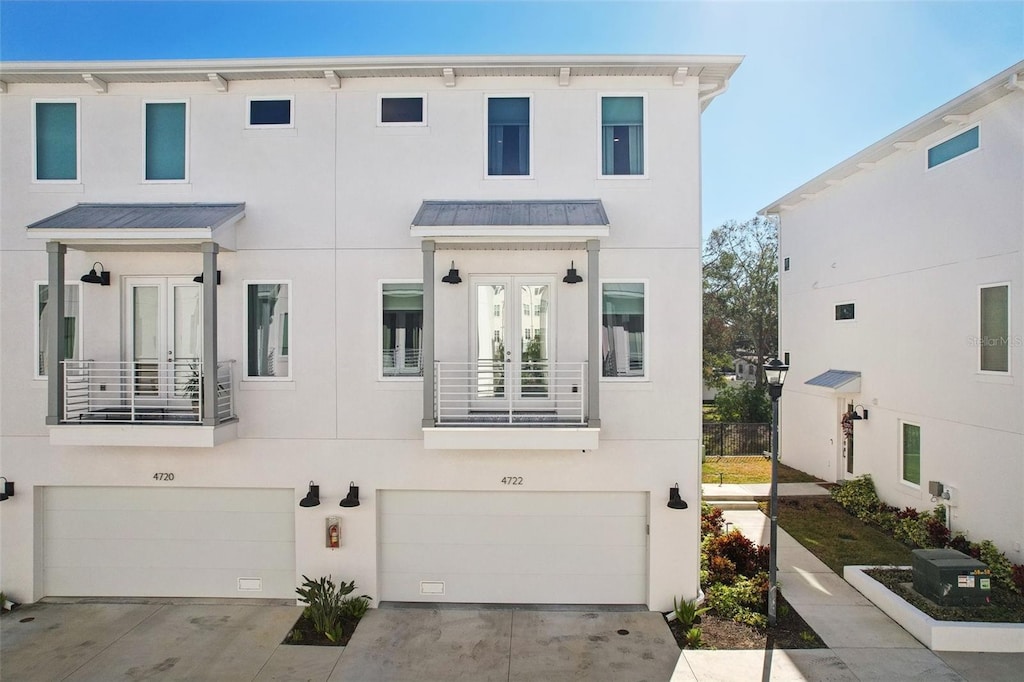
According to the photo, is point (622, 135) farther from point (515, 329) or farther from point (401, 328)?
point (401, 328)

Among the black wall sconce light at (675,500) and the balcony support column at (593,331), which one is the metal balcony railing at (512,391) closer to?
the balcony support column at (593,331)

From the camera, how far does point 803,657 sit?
636cm

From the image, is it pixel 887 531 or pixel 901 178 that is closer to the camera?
pixel 887 531

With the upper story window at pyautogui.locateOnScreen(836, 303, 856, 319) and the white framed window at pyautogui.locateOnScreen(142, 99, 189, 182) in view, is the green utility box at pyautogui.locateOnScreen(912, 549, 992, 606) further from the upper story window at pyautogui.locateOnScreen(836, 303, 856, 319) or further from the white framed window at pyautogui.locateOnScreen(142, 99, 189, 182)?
the white framed window at pyautogui.locateOnScreen(142, 99, 189, 182)

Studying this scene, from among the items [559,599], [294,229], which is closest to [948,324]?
[559,599]

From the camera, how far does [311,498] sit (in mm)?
7512

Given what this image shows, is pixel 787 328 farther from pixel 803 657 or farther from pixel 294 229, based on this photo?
pixel 294 229

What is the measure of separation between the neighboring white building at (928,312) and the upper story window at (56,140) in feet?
48.4

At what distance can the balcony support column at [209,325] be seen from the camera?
716 centimetres

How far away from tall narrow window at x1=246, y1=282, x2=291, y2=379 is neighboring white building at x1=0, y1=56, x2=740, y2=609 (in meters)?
0.05

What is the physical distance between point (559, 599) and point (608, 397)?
3164 mm

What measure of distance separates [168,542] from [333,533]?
272 cm

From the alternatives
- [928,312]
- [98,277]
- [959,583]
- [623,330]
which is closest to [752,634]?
[959,583]

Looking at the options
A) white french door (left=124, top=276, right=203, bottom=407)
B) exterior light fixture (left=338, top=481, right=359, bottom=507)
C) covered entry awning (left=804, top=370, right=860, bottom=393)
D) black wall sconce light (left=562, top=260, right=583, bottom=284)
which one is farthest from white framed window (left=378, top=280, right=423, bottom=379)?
covered entry awning (left=804, top=370, right=860, bottom=393)
